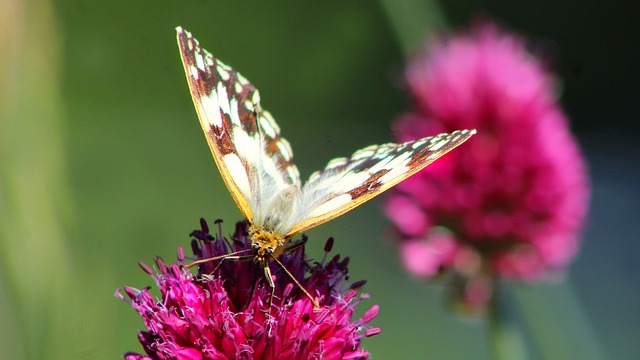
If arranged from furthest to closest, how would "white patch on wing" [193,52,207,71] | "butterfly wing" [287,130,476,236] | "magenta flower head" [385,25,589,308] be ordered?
"magenta flower head" [385,25,589,308]
"white patch on wing" [193,52,207,71]
"butterfly wing" [287,130,476,236]

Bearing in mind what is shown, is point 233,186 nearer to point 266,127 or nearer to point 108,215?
point 266,127

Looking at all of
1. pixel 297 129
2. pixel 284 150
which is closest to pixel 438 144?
pixel 284 150

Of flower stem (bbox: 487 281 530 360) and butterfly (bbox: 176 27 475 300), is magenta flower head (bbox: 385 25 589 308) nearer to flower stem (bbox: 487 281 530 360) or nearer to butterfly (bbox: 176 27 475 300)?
flower stem (bbox: 487 281 530 360)

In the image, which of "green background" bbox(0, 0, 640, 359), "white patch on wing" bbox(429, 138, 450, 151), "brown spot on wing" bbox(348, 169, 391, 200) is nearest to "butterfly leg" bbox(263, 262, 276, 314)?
"brown spot on wing" bbox(348, 169, 391, 200)

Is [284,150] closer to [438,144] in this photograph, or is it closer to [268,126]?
[268,126]

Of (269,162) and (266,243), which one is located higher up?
(269,162)

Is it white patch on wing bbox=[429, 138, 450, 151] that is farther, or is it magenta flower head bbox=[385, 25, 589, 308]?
magenta flower head bbox=[385, 25, 589, 308]

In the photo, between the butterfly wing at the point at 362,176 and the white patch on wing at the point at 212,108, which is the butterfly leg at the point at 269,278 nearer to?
the butterfly wing at the point at 362,176

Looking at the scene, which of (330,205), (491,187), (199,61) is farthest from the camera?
(491,187)
